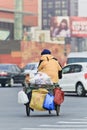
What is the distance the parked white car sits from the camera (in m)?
28.3

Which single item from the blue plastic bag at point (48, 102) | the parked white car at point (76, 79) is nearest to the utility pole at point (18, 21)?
the parked white car at point (76, 79)

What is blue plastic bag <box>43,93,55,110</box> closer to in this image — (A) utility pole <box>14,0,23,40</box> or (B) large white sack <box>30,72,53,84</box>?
(B) large white sack <box>30,72,53,84</box>

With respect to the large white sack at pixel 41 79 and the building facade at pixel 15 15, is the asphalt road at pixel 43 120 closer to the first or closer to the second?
the large white sack at pixel 41 79

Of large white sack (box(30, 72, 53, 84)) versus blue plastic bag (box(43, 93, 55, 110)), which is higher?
large white sack (box(30, 72, 53, 84))

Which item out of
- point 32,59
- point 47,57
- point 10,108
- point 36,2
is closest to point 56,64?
point 47,57

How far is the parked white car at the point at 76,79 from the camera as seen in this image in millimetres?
28281

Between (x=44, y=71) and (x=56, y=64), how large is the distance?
1.31ft

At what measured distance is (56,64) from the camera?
17.7 m

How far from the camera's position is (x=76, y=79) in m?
28.7

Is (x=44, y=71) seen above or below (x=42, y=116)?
above

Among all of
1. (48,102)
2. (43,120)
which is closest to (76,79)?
(48,102)

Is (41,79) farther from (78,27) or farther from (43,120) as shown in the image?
(78,27)

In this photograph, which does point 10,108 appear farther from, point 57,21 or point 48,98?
point 57,21

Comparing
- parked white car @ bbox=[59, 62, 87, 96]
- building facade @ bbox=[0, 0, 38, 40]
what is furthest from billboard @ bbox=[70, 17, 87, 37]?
parked white car @ bbox=[59, 62, 87, 96]
